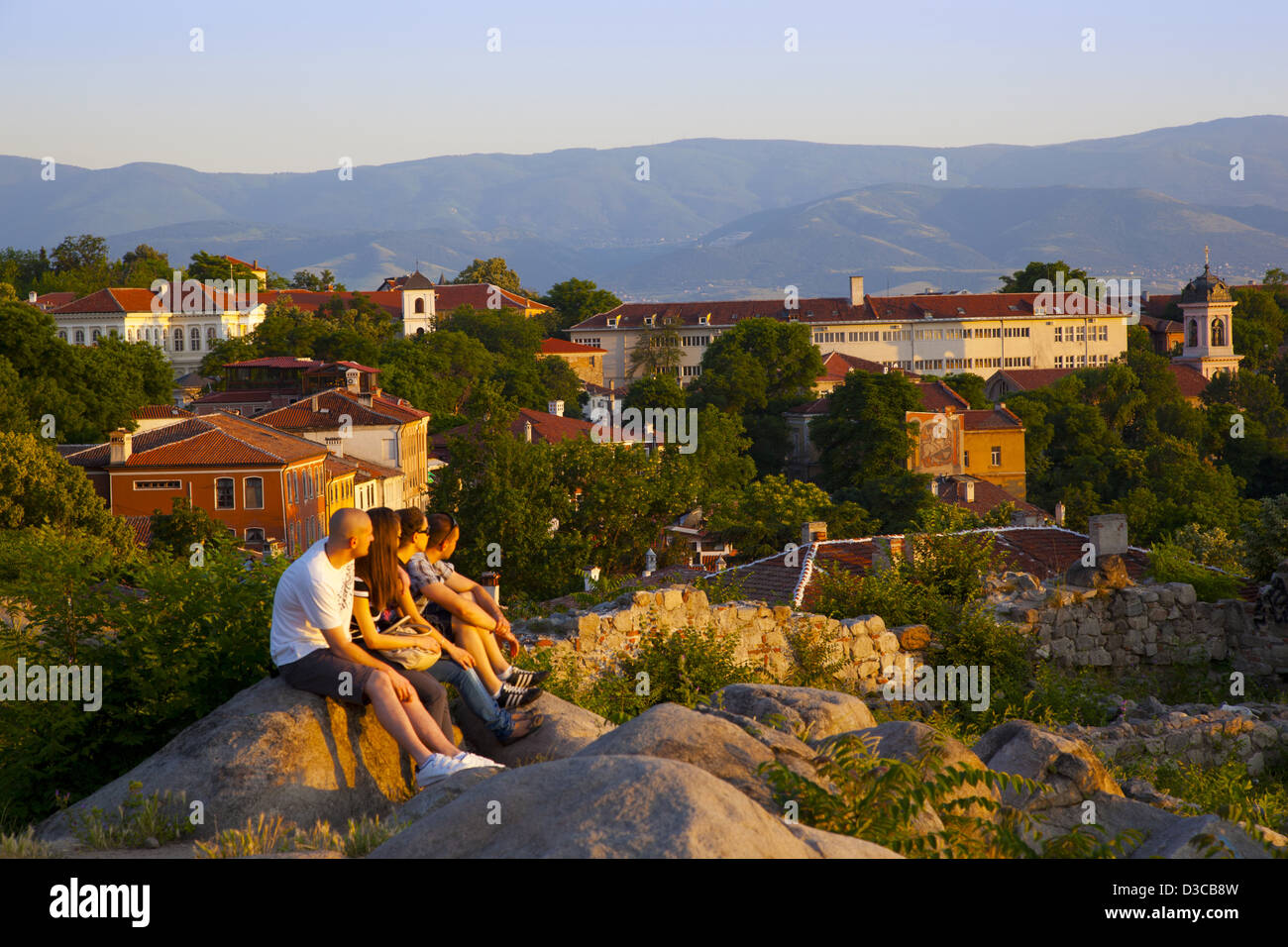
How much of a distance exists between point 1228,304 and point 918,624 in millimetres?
114491

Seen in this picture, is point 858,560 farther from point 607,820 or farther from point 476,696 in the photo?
point 607,820

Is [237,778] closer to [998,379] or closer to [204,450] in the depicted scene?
[204,450]

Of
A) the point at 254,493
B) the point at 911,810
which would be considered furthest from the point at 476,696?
the point at 254,493

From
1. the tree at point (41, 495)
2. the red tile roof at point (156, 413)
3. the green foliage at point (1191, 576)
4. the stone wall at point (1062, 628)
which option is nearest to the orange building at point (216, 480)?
the tree at point (41, 495)

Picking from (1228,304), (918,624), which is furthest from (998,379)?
(918,624)

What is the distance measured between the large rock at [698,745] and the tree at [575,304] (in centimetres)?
14181

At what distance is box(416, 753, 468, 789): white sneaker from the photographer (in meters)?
6.96

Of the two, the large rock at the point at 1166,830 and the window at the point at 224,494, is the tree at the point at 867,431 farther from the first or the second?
the large rock at the point at 1166,830

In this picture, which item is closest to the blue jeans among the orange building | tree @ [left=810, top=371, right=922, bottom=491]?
the orange building

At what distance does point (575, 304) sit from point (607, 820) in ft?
494

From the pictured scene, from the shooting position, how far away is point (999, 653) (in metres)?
15.3

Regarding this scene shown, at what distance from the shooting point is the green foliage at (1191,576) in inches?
704

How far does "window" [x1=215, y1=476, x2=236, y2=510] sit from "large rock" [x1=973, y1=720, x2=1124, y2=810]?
45.3 m

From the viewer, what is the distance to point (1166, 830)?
640 cm
